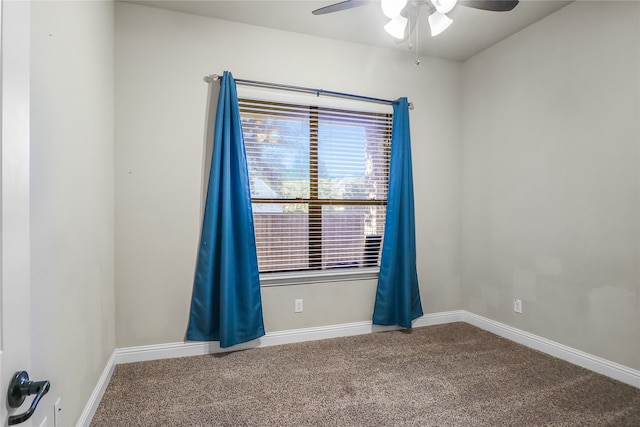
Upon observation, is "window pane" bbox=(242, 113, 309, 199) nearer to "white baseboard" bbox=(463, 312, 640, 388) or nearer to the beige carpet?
the beige carpet

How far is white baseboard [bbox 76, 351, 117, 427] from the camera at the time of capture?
1700 millimetres

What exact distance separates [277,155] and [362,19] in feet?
4.21

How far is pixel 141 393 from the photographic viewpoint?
81.0 inches

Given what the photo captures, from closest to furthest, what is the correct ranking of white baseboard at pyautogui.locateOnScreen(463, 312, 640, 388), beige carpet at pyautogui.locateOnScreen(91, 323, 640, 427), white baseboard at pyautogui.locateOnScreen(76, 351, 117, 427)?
white baseboard at pyautogui.locateOnScreen(76, 351, 117, 427) < beige carpet at pyautogui.locateOnScreen(91, 323, 640, 427) < white baseboard at pyautogui.locateOnScreen(463, 312, 640, 388)

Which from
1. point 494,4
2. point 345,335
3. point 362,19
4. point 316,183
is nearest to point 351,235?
point 316,183

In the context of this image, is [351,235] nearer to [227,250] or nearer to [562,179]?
[227,250]

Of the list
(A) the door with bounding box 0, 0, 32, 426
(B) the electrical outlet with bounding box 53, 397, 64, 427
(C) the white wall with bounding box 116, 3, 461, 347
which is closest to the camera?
(A) the door with bounding box 0, 0, 32, 426

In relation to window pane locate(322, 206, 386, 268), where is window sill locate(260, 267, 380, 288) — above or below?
below

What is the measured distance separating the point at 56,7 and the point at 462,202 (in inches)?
133

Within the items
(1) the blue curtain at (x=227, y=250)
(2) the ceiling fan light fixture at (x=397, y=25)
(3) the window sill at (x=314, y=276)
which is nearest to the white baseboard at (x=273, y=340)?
(1) the blue curtain at (x=227, y=250)

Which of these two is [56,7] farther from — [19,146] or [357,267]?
[357,267]

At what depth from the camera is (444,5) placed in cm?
187

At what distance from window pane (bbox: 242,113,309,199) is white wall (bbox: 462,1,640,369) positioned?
172cm

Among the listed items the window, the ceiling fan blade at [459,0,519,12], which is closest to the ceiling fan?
the ceiling fan blade at [459,0,519,12]
